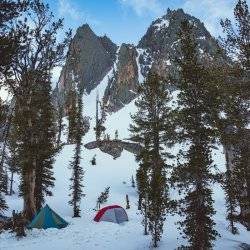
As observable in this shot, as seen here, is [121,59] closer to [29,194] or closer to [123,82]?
[123,82]

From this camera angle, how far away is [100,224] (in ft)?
91.6

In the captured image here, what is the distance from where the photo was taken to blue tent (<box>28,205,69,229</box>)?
932 inches

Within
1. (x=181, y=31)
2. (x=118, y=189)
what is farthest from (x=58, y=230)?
(x=118, y=189)

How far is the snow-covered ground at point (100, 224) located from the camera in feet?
63.5

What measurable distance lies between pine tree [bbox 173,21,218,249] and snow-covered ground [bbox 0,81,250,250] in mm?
1388

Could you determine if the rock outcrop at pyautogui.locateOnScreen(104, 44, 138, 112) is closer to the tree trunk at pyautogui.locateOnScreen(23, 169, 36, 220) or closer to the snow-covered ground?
the snow-covered ground

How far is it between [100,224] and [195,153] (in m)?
12.7

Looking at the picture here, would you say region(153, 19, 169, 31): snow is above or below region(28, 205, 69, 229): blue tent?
above

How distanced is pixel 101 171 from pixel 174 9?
121 meters

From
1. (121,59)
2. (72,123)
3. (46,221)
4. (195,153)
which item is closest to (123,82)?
(121,59)

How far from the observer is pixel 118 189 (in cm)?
4753

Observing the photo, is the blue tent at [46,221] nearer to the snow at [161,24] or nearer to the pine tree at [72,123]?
the pine tree at [72,123]

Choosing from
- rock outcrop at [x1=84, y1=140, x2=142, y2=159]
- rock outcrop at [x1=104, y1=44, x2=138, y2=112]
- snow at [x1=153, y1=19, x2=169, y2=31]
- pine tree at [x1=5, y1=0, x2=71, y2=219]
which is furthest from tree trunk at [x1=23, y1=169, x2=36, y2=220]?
snow at [x1=153, y1=19, x2=169, y2=31]

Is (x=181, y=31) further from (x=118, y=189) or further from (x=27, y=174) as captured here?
(x=118, y=189)
